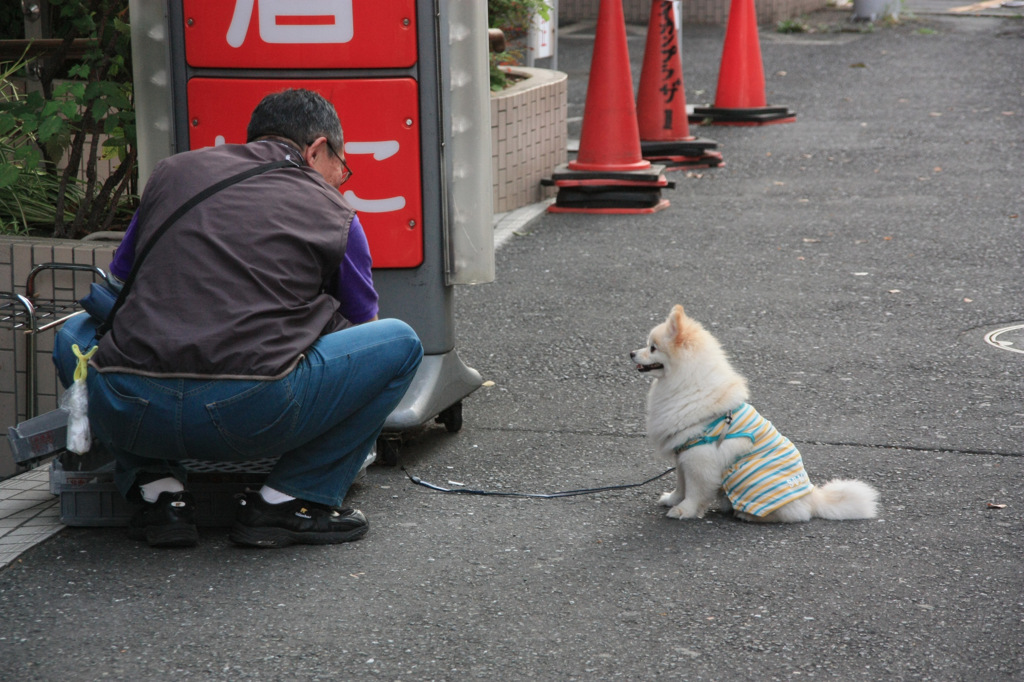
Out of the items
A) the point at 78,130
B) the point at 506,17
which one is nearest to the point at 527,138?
the point at 506,17

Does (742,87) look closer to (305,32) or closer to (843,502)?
(305,32)

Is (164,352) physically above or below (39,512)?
above

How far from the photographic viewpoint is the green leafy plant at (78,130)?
4.59m

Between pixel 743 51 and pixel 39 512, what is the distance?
912 cm

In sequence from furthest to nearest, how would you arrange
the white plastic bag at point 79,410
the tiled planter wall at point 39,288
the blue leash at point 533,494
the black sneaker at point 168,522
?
1. the tiled planter wall at point 39,288
2. the blue leash at point 533,494
3. the black sneaker at point 168,522
4. the white plastic bag at point 79,410

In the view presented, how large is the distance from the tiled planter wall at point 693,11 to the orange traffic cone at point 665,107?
8903 mm

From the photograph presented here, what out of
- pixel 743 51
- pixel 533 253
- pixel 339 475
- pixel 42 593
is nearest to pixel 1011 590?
pixel 339 475

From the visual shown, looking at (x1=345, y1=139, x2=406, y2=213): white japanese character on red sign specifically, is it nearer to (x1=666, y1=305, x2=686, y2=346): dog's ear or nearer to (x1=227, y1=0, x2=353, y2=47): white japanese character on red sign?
(x1=227, y1=0, x2=353, y2=47): white japanese character on red sign

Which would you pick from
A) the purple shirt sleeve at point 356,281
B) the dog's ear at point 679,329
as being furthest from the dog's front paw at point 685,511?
the purple shirt sleeve at point 356,281

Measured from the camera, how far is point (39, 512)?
359 centimetres

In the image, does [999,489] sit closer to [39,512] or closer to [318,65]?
[318,65]

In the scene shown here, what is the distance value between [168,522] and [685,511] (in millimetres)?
1619

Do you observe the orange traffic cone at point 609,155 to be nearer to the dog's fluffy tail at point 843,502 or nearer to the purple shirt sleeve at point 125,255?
the dog's fluffy tail at point 843,502

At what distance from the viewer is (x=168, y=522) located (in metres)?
3.29
